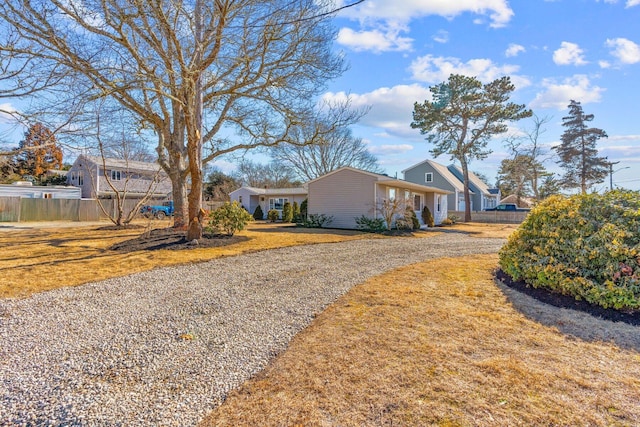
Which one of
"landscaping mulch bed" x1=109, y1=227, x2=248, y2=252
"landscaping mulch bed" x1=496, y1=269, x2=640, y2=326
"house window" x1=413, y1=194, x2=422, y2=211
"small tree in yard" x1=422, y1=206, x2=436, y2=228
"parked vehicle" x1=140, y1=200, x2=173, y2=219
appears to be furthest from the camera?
"house window" x1=413, y1=194, x2=422, y2=211

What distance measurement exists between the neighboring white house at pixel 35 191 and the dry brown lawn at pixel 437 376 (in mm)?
26770

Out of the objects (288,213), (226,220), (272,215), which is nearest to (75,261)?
(226,220)

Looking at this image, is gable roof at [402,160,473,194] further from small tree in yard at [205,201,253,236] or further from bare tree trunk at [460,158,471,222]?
small tree in yard at [205,201,253,236]

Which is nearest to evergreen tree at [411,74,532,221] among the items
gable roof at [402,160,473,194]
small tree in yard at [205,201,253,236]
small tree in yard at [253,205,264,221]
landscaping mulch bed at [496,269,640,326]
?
gable roof at [402,160,473,194]

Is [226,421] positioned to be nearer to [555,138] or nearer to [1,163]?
[1,163]

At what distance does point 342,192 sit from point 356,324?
13.5 meters

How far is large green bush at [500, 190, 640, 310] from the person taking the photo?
156 inches

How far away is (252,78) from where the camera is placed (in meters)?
11.3

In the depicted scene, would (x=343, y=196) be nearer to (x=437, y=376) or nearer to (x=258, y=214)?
(x=258, y=214)

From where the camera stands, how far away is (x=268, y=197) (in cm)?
2675

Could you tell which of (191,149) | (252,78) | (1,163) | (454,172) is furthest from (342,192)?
(454,172)

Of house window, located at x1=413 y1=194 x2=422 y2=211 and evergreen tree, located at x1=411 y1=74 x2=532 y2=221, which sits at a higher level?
evergreen tree, located at x1=411 y1=74 x2=532 y2=221

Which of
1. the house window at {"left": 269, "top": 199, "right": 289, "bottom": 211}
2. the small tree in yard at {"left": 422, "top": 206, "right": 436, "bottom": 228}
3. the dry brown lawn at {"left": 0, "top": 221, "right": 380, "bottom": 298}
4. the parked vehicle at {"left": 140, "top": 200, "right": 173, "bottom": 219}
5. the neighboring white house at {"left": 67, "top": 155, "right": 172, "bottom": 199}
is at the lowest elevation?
the dry brown lawn at {"left": 0, "top": 221, "right": 380, "bottom": 298}

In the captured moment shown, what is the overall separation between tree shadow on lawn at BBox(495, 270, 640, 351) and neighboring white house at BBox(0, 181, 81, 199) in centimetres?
2796
